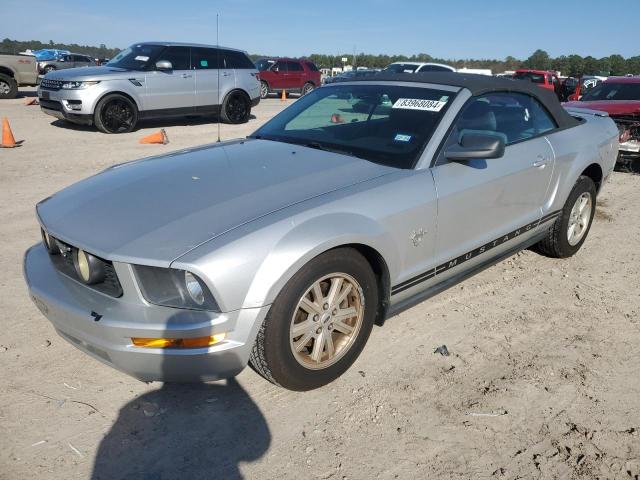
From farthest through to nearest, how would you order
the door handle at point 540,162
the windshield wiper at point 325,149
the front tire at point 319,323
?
the door handle at point 540,162
the windshield wiper at point 325,149
the front tire at point 319,323

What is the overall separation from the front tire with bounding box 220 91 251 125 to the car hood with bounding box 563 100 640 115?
7.23 meters

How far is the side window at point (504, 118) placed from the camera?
3490 mm

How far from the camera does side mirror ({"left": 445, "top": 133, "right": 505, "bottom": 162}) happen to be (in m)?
3.12

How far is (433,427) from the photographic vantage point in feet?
8.57

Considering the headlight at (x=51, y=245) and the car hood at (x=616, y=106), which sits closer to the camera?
the headlight at (x=51, y=245)

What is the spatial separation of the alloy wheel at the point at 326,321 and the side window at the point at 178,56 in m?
10.1

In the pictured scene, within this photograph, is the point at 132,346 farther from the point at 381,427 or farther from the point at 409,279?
the point at 409,279

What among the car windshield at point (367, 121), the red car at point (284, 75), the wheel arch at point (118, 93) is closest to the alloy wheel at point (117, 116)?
the wheel arch at point (118, 93)

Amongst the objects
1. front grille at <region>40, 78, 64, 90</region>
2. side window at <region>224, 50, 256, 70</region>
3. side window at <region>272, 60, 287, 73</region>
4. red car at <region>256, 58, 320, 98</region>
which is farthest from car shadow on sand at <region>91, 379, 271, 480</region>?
side window at <region>272, 60, 287, 73</region>

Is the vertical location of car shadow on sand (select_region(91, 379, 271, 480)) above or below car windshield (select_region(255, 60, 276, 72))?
below

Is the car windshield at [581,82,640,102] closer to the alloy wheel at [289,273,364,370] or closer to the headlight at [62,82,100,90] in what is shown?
the alloy wheel at [289,273,364,370]

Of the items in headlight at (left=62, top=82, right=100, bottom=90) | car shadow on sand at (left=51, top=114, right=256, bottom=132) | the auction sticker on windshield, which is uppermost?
the auction sticker on windshield

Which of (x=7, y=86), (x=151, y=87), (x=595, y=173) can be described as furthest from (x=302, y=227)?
(x=7, y=86)

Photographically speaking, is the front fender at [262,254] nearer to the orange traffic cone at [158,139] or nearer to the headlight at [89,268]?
the headlight at [89,268]
